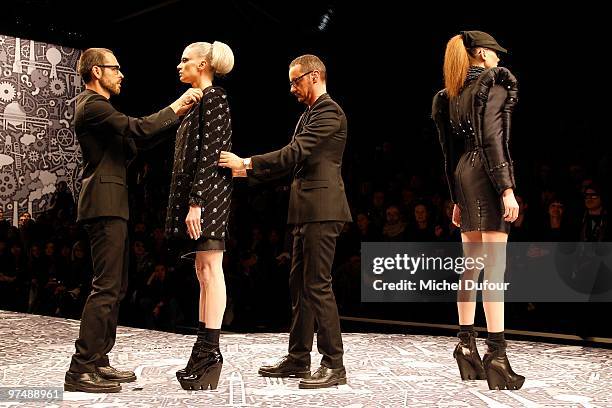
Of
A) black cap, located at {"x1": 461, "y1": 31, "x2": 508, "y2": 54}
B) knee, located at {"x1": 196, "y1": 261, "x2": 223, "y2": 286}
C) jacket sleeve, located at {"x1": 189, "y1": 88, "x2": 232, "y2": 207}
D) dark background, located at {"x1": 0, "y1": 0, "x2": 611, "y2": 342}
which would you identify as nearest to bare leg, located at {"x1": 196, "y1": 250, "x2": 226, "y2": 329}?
knee, located at {"x1": 196, "y1": 261, "x2": 223, "y2": 286}

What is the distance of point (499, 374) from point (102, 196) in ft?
5.43

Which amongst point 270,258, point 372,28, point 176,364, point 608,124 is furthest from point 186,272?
point 608,124

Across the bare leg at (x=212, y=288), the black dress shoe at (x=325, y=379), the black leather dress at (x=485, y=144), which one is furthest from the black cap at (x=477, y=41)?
the black dress shoe at (x=325, y=379)

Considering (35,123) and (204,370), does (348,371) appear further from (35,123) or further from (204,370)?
(35,123)

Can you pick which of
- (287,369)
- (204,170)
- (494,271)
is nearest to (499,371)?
(494,271)

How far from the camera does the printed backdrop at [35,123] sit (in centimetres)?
828

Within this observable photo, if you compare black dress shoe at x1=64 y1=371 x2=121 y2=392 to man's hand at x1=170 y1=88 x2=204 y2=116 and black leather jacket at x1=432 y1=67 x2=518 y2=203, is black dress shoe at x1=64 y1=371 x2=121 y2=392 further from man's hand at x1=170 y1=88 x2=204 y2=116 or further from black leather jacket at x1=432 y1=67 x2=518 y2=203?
black leather jacket at x1=432 y1=67 x2=518 y2=203

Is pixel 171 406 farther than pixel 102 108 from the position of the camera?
No

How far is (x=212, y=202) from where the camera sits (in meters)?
2.71

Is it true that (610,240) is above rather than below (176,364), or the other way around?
above

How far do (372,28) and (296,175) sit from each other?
4.56m

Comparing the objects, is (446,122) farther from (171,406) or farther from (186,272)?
(186,272)

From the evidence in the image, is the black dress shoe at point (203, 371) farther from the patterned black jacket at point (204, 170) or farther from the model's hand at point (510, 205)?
the model's hand at point (510, 205)

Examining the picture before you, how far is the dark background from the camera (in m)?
6.27
